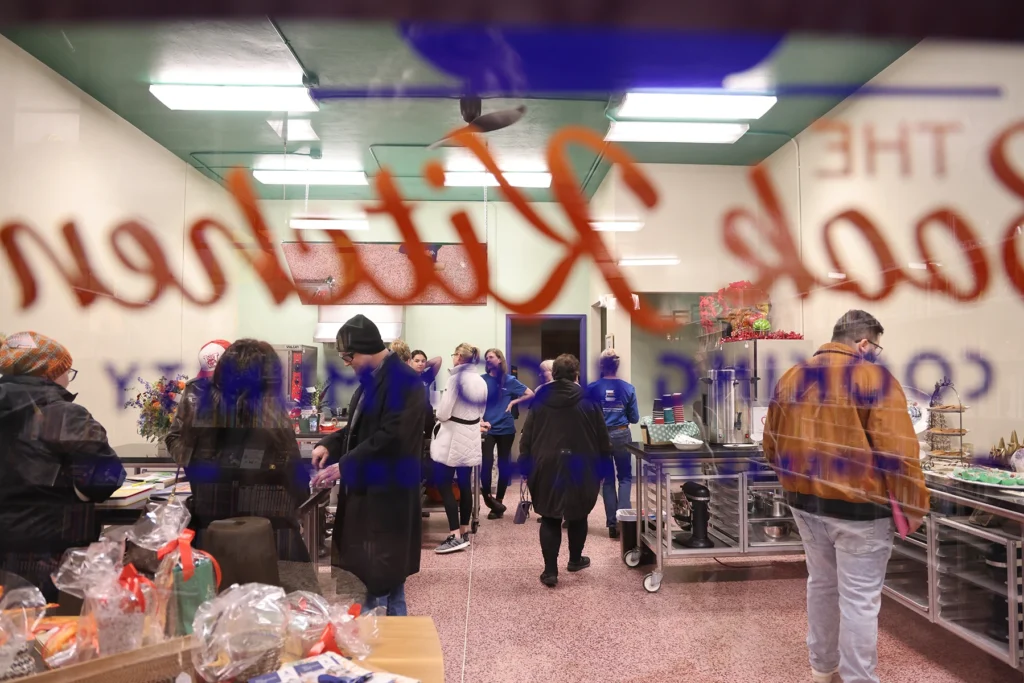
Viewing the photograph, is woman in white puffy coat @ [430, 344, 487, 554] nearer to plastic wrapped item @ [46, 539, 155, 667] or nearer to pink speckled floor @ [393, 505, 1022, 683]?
pink speckled floor @ [393, 505, 1022, 683]

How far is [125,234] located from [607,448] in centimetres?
165

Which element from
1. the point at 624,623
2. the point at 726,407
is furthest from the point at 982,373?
the point at 624,623

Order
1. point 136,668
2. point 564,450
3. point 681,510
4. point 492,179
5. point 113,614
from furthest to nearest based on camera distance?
point 681,510 < point 564,450 < point 492,179 < point 113,614 < point 136,668

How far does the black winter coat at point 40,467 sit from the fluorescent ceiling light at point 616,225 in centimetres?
148

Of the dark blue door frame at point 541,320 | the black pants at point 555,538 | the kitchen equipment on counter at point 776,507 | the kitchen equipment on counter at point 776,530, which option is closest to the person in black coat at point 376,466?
the dark blue door frame at point 541,320

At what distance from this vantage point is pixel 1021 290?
1542 mm

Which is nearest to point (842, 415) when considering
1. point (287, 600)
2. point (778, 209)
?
point (778, 209)

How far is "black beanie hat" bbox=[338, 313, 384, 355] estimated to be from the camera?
1.52 m

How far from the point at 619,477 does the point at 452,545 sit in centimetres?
117

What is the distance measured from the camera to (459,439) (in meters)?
2.28

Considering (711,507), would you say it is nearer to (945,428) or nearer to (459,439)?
(945,428)

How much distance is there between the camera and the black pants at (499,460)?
196 centimetres

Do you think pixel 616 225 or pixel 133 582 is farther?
pixel 616 225

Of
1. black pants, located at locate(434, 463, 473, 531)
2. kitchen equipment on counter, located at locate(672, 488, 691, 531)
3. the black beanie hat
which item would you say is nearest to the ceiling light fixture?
the black beanie hat
